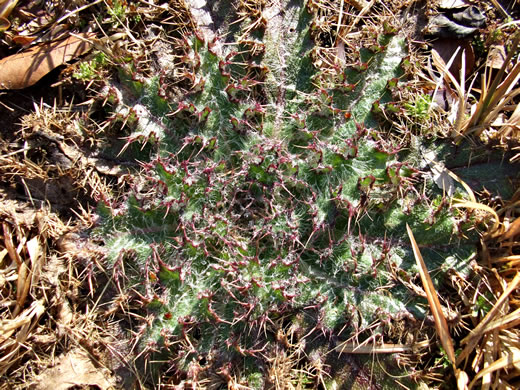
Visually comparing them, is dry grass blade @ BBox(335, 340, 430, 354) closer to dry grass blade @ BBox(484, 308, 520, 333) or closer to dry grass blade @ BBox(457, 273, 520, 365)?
dry grass blade @ BBox(457, 273, 520, 365)

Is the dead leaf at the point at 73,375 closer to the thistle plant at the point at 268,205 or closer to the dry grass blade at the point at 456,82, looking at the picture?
the thistle plant at the point at 268,205

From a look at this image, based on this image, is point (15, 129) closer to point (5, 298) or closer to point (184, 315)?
point (5, 298)

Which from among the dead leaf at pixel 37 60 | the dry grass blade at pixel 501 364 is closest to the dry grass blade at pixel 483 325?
the dry grass blade at pixel 501 364

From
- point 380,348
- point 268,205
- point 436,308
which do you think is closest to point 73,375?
point 268,205

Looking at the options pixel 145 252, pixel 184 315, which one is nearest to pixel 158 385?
pixel 184 315

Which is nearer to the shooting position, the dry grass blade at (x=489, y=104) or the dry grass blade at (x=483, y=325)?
the dry grass blade at (x=483, y=325)

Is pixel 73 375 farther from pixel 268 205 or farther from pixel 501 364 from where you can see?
pixel 501 364
